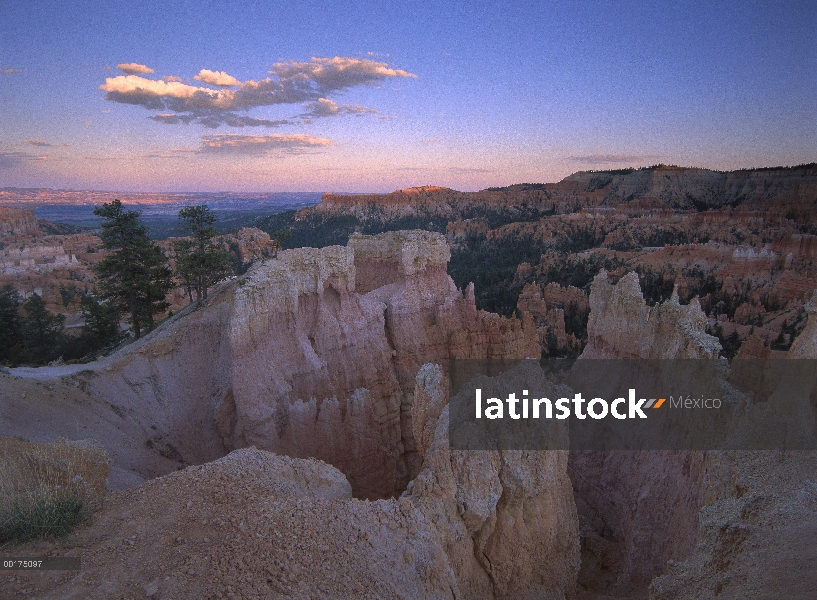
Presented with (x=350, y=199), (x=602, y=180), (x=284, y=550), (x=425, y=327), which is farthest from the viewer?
(x=602, y=180)

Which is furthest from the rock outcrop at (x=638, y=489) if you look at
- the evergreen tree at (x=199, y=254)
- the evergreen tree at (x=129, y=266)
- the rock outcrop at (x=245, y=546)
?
the evergreen tree at (x=129, y=266)

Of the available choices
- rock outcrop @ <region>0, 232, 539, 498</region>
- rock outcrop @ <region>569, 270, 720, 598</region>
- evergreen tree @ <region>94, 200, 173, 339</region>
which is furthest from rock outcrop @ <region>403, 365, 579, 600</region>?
evergreen tree @ <region>94, 200, 173, 339</region>

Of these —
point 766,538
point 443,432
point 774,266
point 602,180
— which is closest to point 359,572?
point 443,432

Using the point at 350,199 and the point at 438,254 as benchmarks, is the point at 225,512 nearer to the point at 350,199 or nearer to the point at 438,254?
the point at 438,254

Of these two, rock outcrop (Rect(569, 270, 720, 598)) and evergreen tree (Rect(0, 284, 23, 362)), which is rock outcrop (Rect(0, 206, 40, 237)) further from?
rock outcrop (Rect(569, 270, 720, 598))

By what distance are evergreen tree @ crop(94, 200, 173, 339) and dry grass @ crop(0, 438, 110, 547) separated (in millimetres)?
14893

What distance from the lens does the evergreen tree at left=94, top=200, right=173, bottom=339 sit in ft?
72.7

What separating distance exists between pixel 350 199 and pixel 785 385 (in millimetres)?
112865

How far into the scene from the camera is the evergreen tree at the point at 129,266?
22.2 meters

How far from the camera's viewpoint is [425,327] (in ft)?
66.5

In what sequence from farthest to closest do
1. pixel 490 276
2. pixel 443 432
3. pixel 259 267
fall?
pixel 490 276 → pixel 259 267 → pixel 443 432

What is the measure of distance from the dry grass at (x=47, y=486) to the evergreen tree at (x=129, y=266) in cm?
1489

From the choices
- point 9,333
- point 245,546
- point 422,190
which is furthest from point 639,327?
point 422,190

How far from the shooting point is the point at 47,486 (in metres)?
6.52
